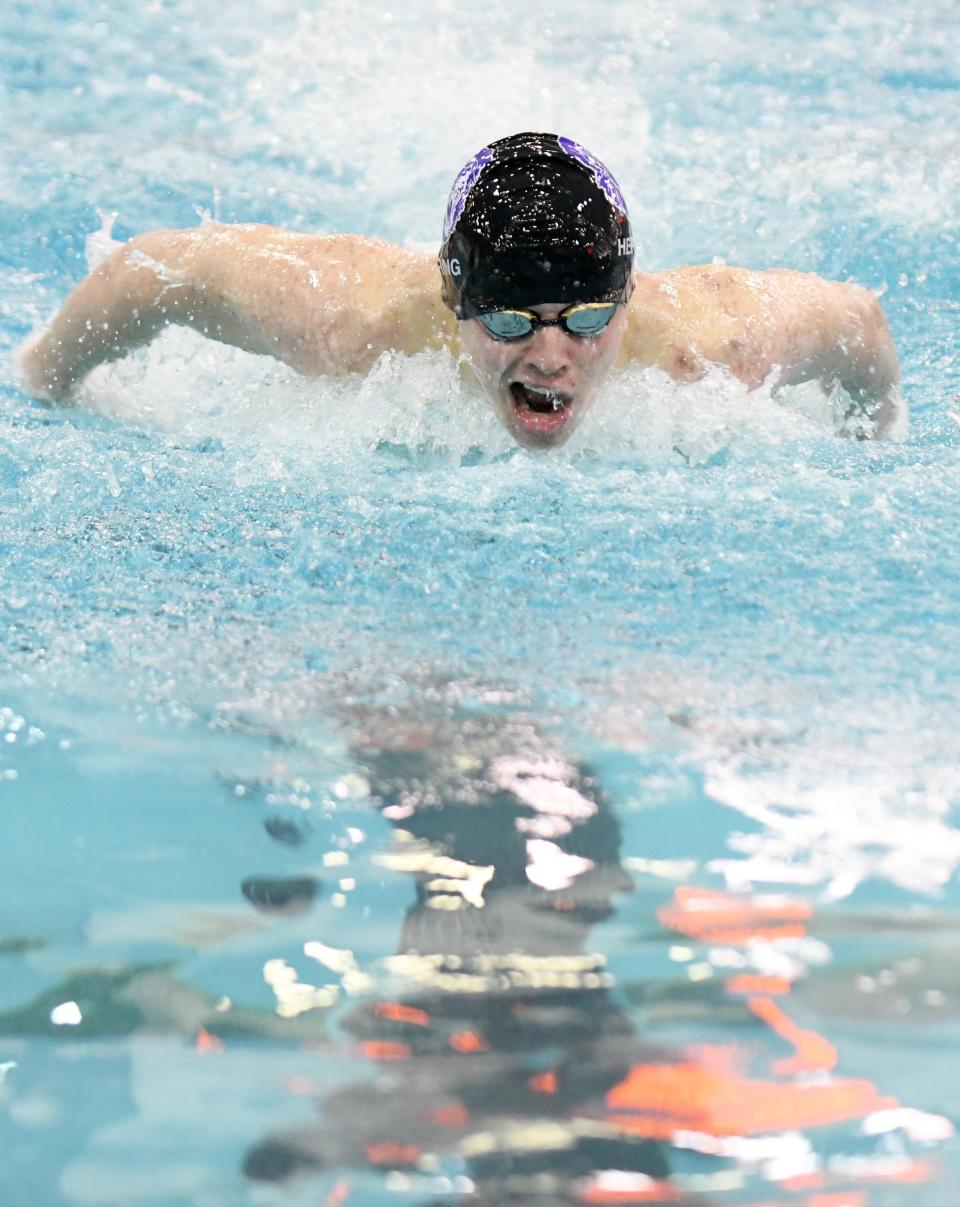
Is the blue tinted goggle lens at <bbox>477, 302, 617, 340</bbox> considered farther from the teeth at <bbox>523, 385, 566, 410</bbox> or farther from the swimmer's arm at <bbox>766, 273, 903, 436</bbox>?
the swimmer's arm at <bbox>766, 273, 903, 436</bbox>

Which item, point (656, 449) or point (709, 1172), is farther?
point (656, 449)

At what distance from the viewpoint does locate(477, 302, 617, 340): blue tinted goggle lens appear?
2.57m

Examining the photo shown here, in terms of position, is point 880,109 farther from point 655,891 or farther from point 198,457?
point 655,891

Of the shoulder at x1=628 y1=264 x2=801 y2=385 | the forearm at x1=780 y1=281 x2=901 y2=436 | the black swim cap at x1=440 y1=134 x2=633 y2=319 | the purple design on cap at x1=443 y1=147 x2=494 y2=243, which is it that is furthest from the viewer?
the forearm at x1=780 y1=281 x2=901 y2=436

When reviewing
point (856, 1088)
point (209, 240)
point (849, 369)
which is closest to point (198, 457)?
point (209, 240)

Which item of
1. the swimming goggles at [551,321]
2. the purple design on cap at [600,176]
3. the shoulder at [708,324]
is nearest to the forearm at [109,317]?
the swimming goggles at [551,321]

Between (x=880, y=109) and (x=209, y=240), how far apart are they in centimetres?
364

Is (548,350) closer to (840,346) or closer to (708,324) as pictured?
(708,324)

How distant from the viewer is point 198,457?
2.92 m

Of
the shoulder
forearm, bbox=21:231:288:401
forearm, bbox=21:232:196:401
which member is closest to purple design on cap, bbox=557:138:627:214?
the shoulder

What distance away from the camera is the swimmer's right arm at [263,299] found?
2910 mm

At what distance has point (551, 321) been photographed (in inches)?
102

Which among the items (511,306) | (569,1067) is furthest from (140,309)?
(569,1067)

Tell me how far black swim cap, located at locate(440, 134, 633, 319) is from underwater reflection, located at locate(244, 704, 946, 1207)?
1202 millimetres
